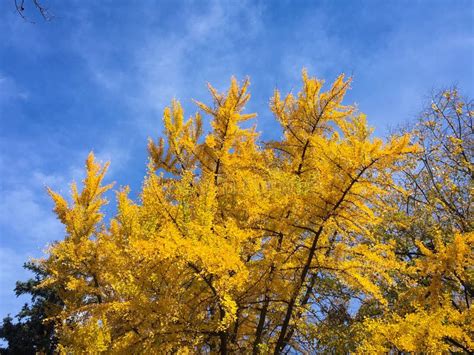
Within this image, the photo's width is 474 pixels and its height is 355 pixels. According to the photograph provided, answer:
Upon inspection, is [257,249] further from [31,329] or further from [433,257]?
[31,329]

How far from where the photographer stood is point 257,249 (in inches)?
216

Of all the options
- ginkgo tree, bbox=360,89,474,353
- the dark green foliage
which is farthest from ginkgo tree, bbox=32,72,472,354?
the dark green foliage

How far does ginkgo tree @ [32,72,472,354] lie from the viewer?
15.3ft

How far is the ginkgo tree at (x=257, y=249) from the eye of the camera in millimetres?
4676

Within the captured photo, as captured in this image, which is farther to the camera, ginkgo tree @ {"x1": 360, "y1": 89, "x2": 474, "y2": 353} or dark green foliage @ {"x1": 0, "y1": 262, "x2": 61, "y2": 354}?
dark green foliage @ {"x1": 0, "y1": 262, "x2": 61, "y2": 354}

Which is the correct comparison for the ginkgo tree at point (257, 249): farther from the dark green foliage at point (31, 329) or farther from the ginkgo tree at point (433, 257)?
the dark green foliage at point (31, 329)

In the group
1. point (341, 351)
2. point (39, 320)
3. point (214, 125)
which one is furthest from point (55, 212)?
point (341, 351)

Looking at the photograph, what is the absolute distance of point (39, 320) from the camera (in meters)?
13.2

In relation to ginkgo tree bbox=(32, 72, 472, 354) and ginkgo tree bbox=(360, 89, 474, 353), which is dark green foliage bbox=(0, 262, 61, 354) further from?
ginkgo tree bbox=(360, 89, 474, 353)

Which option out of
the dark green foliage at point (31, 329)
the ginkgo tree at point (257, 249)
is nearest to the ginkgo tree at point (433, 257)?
the ginkgo tree at point (257, 249)

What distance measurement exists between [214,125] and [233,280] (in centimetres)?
401

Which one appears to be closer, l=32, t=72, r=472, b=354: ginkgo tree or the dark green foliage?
l=32, t=72, r=472, b=354: ginkgo tree

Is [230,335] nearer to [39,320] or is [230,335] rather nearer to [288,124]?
[288,124]

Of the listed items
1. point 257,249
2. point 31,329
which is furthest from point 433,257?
point 31,329
